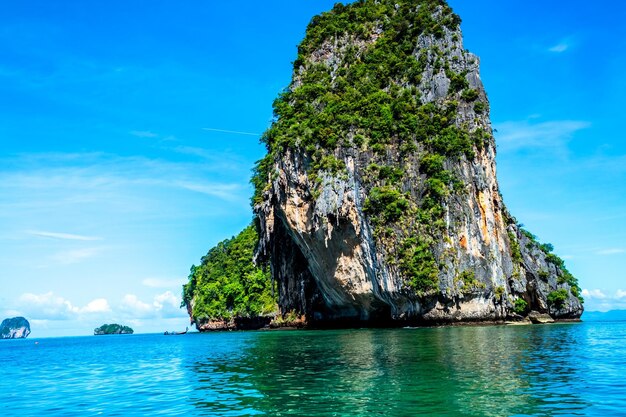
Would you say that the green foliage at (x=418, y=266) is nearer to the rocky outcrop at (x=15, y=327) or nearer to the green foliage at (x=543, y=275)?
the green foliage at (x=543, y=275)

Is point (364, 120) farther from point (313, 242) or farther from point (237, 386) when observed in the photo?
point (237, 386)

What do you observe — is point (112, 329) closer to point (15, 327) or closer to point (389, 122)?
point (15, 327)

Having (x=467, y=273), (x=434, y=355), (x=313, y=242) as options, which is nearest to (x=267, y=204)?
(x=313, y=242)

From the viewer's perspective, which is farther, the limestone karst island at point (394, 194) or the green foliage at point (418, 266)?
the limestone karst island at point (394, 194)

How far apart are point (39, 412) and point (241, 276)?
5678 centimetres

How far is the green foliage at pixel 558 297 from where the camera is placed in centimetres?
4588

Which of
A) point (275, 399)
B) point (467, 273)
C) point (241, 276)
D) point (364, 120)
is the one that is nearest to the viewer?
point (275, 399)

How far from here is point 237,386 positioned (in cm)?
1442

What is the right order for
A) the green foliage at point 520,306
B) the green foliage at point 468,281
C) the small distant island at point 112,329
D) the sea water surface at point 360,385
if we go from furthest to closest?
the small distant island at point 112,329, the green foliage at point 520,306, the green foliage at point 468,281, the sea water surface at point 360,385

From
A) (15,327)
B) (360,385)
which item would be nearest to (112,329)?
(15,327)

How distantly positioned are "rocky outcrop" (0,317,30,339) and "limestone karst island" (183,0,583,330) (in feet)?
505

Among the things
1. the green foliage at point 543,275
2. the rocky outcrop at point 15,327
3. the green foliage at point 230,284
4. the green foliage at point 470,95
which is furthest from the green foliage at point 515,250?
the rocky outcrop at point 15,327

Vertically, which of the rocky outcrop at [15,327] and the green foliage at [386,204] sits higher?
the green foliage at [386,204]

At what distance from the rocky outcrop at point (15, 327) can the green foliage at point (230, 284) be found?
12199cm
